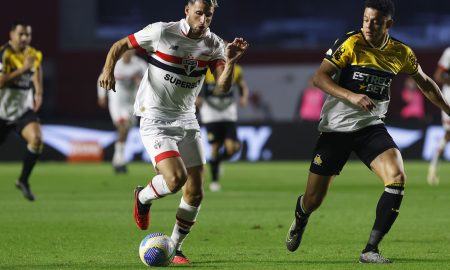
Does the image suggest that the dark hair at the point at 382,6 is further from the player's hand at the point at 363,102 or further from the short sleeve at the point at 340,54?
the player's hand at the point at 363,102

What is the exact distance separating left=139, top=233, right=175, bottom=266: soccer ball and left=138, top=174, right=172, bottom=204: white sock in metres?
0.39

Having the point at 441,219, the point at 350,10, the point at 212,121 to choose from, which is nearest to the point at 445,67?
the point at 212,121

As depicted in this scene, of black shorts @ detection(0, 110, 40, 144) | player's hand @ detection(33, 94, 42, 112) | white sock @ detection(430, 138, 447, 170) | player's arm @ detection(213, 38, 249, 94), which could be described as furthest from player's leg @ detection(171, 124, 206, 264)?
white sock @ detection(430, 138, 447, 170)

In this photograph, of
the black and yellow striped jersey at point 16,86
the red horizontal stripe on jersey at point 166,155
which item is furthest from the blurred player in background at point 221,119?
the red horizontal stripe on jersey at point 166,155

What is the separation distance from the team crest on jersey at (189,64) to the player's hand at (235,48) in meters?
0.37

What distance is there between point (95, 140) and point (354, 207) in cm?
1178

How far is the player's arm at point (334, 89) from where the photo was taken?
8.75 m

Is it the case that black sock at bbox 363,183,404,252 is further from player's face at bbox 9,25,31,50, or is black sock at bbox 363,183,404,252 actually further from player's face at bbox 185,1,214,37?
player's face at bbox 9,25,31,50

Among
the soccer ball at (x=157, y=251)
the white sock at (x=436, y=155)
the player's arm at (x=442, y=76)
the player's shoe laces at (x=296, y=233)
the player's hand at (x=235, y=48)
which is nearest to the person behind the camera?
the soccer ball at (x=157, y=251)

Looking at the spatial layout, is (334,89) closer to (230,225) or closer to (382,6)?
(382,6)

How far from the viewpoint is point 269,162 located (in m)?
25.4

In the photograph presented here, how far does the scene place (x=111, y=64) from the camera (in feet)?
30.1

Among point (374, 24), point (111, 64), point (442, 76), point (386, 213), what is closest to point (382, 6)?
point (374, 24)

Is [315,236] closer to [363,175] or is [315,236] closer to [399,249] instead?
[399,249]
